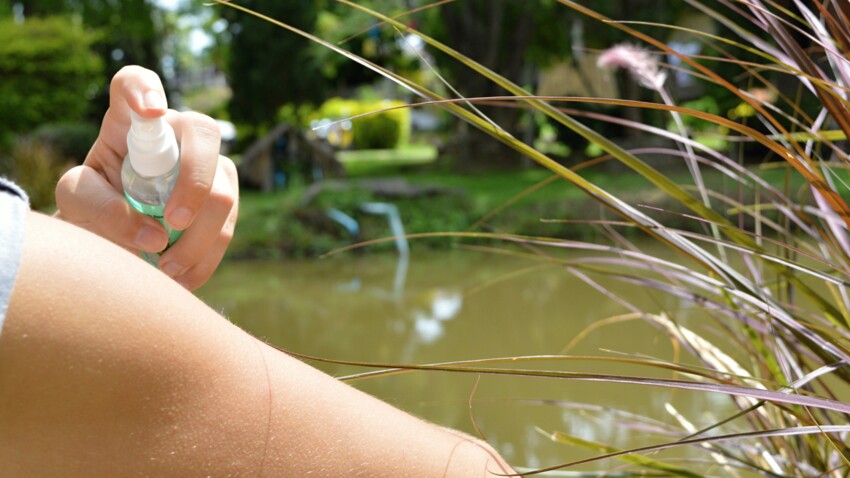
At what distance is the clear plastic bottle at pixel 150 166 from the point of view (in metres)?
0.64

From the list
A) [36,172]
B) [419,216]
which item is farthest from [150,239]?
[36,172]

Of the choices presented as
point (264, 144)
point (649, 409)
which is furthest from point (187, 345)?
point (264, 144)

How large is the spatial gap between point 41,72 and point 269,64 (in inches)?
127

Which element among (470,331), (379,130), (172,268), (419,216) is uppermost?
(172,268)

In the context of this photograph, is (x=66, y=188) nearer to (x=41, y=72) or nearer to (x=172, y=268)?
(x=172, y=268)

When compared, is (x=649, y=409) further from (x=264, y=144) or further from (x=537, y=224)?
(x=264, y=144)

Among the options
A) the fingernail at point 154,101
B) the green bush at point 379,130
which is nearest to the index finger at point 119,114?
the fingernail at point 154,101

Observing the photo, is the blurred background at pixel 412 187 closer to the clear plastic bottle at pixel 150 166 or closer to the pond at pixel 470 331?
the pond at pixel 470 331

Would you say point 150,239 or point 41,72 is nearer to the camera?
point 150,239

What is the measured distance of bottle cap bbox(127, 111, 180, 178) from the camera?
63 cm

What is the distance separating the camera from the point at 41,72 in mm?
11039

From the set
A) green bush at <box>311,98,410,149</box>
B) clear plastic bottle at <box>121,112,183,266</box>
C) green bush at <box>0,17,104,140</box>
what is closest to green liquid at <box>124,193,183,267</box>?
clear plastic bottle at <box>121,112,183,266</box>

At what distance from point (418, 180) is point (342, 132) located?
9.10m

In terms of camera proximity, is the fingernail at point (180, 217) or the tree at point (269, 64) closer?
the fingernail at point (180, 217)
